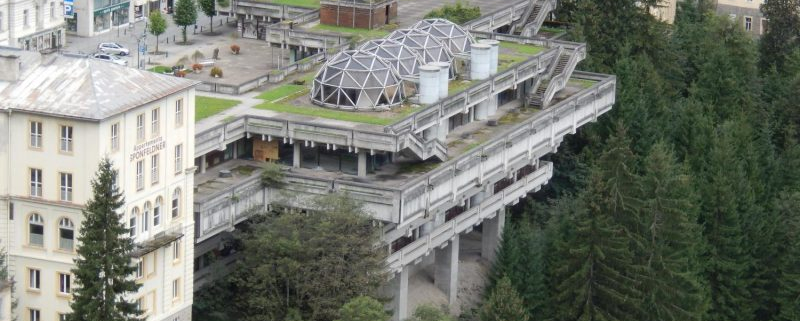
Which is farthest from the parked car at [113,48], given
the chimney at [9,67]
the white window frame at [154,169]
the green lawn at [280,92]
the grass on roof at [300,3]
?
the chimney at [9,67]

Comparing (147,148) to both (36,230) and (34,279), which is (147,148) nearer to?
(36,230)

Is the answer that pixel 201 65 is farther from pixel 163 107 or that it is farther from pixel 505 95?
pixel 163 107

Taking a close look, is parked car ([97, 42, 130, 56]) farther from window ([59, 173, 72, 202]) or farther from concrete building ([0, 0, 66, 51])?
window ([59, 173, 72, 202])

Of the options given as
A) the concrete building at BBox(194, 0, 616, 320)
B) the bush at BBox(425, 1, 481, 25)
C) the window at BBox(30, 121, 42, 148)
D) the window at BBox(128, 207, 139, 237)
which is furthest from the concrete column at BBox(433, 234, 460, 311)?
the window at BBox(30, 121, 42, 148)

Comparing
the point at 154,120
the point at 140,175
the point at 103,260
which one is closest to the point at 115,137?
the point at 140,175

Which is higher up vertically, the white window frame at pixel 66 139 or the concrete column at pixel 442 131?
the white window frame at pixel 66 139

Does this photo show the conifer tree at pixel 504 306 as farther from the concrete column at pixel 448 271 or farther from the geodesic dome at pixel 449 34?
the geodesic dome at pixel 449 34

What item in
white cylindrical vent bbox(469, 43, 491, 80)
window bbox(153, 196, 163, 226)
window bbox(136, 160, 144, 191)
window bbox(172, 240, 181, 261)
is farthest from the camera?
white cylindrical vent bbox(469, 43, 491, 80)
